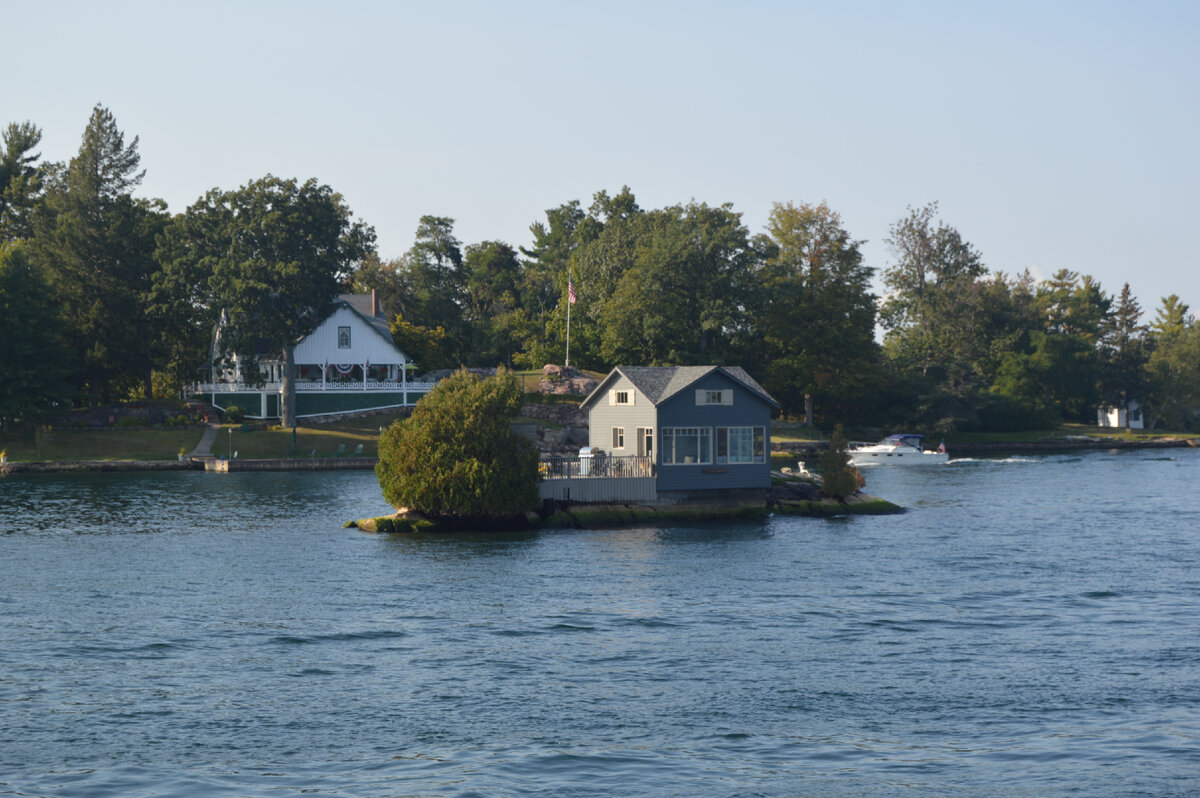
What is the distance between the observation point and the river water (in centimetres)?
2081

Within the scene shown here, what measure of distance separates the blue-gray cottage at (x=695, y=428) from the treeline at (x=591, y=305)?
52.8 m

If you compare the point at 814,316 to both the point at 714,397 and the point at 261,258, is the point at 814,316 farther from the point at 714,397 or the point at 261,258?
the point at 714,397

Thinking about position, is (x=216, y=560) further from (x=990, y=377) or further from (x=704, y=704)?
(x=990, y=377)

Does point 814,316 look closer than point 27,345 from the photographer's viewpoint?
No

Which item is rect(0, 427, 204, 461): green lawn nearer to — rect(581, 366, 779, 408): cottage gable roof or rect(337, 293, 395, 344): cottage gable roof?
rect(337, 293, 395, 344): cottage gable roof

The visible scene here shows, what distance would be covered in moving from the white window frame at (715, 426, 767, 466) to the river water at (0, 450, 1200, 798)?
4831 mm

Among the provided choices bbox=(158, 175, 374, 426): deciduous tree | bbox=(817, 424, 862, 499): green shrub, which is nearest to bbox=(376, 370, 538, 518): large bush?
bbox=(817, 424, 862, 499): green shrub

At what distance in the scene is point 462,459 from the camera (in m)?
49.6

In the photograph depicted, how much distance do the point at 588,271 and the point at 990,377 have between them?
53611 mm

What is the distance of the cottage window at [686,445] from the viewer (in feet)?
182

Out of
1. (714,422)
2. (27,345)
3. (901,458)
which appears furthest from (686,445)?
(27,345)

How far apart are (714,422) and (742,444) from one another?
79.8 inches

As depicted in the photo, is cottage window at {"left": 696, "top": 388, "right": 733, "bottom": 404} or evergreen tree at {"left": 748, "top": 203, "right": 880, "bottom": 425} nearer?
cottage window at {"left": 696, "top": 388, "right": 733, "bottom": 404}

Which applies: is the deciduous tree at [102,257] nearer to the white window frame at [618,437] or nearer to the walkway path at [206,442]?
the walkway path at [206,442]
